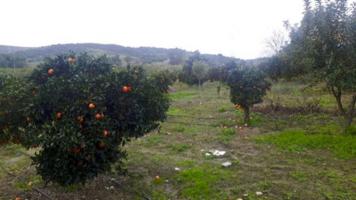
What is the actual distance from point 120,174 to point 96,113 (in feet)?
11.3

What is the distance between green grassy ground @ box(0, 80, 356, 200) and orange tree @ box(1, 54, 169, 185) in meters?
1.62

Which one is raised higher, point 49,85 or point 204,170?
point 49,85

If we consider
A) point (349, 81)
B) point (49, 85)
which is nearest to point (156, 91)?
point (49, 85)

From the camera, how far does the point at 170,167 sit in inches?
493

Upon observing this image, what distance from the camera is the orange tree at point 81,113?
863 centimetres

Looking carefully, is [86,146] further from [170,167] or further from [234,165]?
[234,165]

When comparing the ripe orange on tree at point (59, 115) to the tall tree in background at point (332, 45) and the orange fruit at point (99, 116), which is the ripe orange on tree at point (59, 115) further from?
the tall tree in background at point (332, 45)

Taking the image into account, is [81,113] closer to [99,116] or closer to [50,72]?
[99,116]

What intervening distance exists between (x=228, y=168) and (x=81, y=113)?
553 cm

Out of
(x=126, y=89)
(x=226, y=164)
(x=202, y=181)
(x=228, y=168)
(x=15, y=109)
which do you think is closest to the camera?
(x=126, y=89)

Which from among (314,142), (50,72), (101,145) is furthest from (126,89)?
(314,142)

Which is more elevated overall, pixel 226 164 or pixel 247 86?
pixel 247 86

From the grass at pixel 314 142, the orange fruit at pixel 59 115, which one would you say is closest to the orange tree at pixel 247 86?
the grass at pixel 314 142

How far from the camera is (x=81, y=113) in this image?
8.66 metres
